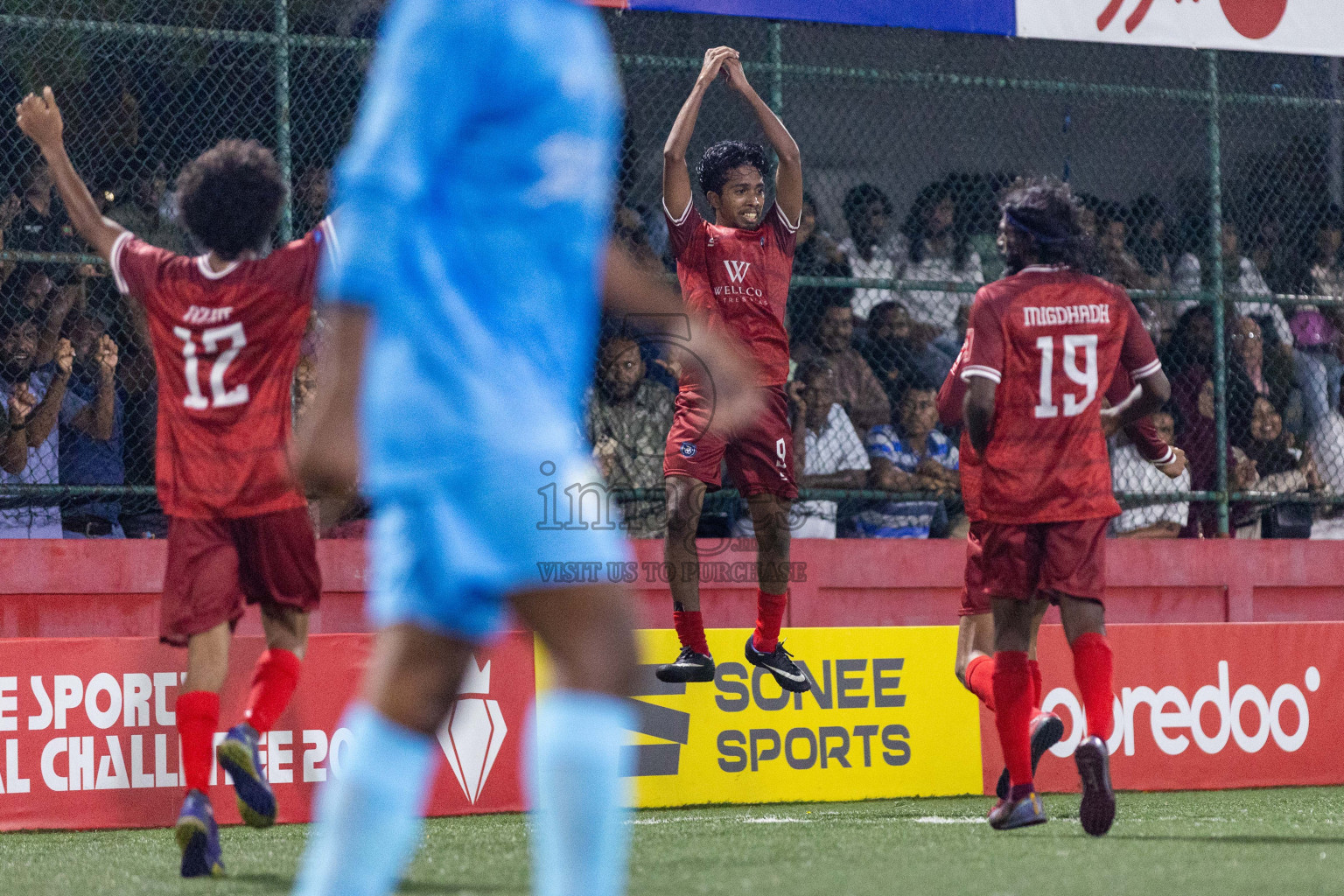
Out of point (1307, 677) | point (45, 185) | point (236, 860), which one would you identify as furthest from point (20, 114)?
point (1307, 677)

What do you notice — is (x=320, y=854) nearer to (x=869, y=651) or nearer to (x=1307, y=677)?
(x=869, y=651)

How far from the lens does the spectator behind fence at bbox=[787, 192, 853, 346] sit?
917cm

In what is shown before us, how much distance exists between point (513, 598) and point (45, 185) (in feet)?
20.8

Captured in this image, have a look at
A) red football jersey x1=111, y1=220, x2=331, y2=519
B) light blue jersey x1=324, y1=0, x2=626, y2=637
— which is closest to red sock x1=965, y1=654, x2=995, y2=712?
red football jersey x1=111, y1=220, x2=331, y2=519

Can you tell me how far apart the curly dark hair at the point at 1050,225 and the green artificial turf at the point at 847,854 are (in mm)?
1852

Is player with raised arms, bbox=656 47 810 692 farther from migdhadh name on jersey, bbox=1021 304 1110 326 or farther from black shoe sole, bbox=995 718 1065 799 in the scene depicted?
migdhadh name on jersey, bbox=1021 304 1110 326

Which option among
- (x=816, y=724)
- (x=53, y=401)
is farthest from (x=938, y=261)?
(x=53, y=401)

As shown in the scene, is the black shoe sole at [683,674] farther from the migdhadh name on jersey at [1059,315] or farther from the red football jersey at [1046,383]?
the migdhadh name on jersey at [1059,315]

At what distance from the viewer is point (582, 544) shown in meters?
2.28

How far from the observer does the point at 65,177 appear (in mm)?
4941

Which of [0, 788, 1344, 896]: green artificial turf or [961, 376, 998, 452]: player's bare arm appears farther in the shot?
[961, 376, 998, 452]: player's bare arm

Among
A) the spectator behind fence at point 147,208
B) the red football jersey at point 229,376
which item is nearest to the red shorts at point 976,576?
the red football jersey at point 229,376

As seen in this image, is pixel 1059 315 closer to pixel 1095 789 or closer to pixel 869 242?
pixel 1095 789

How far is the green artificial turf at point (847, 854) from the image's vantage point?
4.30 metres
